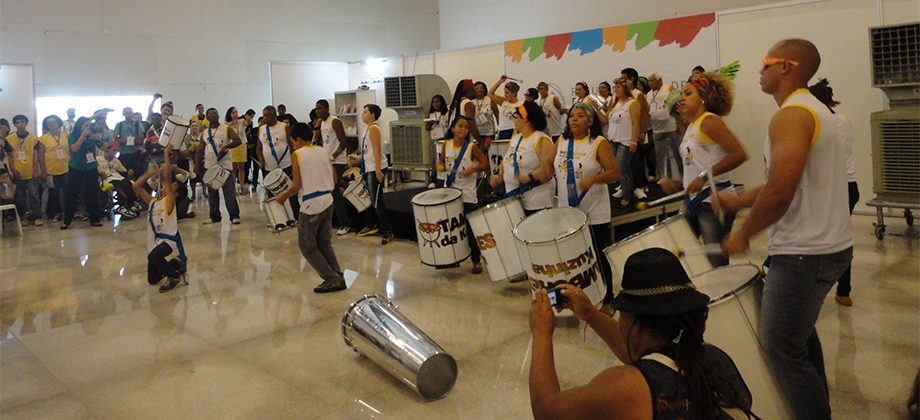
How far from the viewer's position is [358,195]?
680 cm

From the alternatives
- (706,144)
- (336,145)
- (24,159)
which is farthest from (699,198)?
(24,159)

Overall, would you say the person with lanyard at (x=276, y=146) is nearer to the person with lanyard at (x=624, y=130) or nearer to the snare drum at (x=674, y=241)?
the person with lanyard at (x=624, y=130)

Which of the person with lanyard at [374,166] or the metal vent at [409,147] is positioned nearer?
the person with lanyard at [374,166]

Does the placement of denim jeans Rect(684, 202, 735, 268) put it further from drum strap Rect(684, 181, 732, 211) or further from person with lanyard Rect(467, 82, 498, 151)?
person with lanyard Rect(467, 82, 498, 151)

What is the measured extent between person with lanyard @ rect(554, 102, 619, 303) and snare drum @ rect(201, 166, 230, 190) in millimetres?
5313

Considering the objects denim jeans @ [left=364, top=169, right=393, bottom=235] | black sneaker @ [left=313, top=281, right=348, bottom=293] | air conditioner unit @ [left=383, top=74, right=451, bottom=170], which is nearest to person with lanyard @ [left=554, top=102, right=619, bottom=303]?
black sneaker @ [left=313, top=281, right=348, bottom=293]

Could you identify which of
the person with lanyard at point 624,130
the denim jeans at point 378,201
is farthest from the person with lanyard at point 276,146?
the person with lanyard at point 624,130

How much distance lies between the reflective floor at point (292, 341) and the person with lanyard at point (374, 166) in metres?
0.65

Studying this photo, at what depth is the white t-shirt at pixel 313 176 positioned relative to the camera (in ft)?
16.0

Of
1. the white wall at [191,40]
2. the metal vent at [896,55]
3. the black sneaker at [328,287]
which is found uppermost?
the white wall at [191,40]

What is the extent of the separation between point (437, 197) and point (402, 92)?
19.8 ft

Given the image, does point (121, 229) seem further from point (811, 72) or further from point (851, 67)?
point (851, 67)

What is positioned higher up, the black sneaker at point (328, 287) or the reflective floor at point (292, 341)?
the black sneaker at point (328, 287)

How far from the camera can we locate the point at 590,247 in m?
3.67
